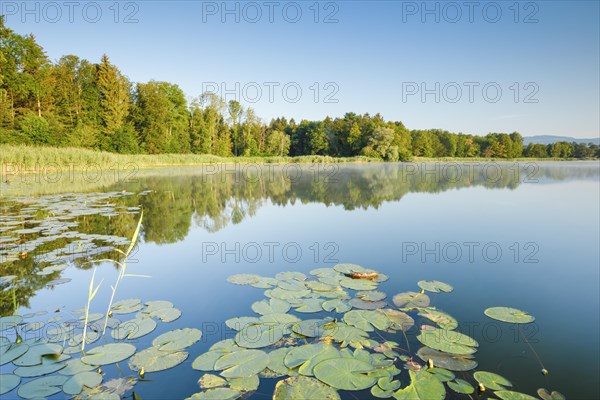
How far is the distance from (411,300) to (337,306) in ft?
2.40

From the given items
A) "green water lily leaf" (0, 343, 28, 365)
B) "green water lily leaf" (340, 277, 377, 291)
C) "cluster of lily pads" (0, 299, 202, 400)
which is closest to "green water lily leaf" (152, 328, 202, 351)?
"cluster of lily pads" (0, 299, 202, 400)

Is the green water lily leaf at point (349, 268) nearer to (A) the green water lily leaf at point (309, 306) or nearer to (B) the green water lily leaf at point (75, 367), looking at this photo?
(A) the green water lily leaf at point (309, 306)

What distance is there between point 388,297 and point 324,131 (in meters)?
54.6

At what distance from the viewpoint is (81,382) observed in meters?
1.92

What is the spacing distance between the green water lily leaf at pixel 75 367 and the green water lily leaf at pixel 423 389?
1.94 metres

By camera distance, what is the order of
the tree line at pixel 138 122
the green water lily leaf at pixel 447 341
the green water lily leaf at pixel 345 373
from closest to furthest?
1. the green water lily leaf at pixel 345 373
2. the green water lily leaf at pixel 447 341
3. the tree line at pixel 138 122

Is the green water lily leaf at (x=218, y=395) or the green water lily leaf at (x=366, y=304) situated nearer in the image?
the green water lily leaf at (x=218, y=395)

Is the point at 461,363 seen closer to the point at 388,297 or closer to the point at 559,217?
the point at 388,297

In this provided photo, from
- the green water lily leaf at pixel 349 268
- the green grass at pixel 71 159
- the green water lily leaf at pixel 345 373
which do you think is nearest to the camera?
the green water lily leaf at pixel 345 373

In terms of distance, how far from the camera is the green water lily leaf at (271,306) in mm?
2873

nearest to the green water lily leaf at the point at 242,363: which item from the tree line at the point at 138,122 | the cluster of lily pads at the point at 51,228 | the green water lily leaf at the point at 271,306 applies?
the green water lily leaf at the point at 271,306

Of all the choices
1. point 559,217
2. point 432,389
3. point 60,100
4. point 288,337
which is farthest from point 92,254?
point 60,100

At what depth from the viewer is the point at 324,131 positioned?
56.1 m

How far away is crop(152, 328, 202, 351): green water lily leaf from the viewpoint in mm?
2318
